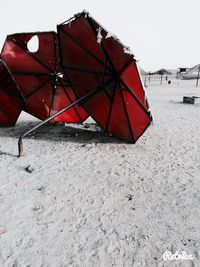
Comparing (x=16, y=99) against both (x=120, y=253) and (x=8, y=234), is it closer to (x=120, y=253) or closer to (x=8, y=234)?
(x=8, y=234)

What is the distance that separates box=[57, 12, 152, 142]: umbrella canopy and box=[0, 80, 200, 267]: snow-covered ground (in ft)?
3.44

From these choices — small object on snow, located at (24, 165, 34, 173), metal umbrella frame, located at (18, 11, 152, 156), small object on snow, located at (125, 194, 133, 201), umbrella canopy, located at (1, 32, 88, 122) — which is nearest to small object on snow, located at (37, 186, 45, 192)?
small object on snow, located at (24, 165, 34, 173)

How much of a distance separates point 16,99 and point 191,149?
7186 millimetres

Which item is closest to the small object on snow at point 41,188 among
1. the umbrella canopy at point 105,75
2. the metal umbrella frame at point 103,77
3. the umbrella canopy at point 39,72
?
the metal umbrella frame at point 103,77

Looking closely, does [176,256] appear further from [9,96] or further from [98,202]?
[9,96]

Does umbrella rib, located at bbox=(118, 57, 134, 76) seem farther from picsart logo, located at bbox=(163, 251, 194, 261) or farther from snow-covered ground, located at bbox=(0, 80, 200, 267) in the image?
picsart logo, located at bbox=(163, 251, 194, 261)

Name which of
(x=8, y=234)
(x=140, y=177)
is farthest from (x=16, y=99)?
(x=8, y=234)

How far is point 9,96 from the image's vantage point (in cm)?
1021

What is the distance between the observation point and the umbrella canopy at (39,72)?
9508 millimetres

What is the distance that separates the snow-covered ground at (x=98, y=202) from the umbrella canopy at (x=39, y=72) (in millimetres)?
2009

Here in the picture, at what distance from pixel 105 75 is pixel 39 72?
9.92 feet

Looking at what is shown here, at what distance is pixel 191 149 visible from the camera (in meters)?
8.70

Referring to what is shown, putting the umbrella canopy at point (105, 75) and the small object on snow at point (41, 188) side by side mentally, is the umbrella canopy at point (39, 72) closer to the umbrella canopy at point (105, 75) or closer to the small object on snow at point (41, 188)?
the umbrella canopy at point (105, 75)

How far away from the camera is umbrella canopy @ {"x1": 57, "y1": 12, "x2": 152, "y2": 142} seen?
7.23 metres
